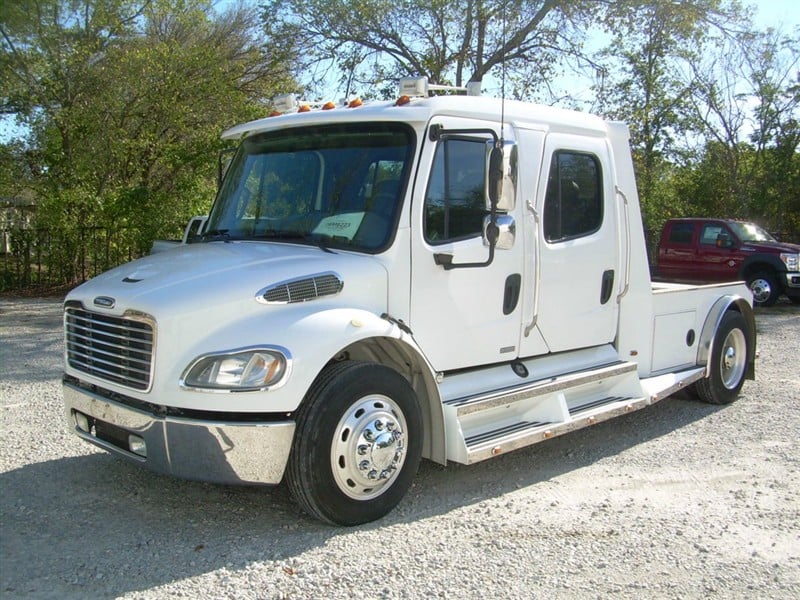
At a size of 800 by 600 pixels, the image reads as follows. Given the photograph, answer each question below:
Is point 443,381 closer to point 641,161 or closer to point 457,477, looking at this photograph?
point 457,477

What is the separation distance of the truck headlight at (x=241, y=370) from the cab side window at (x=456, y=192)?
133 cm

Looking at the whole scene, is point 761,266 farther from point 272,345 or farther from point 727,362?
point 272,345

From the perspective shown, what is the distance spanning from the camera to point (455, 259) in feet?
15.7

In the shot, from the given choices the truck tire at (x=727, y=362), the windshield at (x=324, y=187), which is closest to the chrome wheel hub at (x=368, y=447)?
the windshield at (x=324, y=187)

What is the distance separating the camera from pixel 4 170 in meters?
16.4

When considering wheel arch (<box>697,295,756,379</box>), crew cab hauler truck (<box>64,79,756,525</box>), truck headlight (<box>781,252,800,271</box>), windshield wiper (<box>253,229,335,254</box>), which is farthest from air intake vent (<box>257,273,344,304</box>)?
truck headlight (<box>781,252,800,271</box>)

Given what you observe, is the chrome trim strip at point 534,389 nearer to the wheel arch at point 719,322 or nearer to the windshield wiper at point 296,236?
the windshield wiper at point 296,236

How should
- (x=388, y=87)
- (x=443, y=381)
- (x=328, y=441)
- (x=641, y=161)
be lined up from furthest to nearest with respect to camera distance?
(x=641, y=161) < (x=388, y=87) < (x=443, y=381) < (x=328, y=441)

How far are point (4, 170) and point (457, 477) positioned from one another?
14818 mm

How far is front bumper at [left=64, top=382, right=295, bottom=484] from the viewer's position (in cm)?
387

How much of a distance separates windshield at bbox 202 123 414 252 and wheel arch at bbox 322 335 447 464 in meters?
0.62

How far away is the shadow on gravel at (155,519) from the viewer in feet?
12.5

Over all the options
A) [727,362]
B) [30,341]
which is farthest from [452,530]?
[30,341]

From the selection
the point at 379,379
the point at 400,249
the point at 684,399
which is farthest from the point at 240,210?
the point at 684,399
